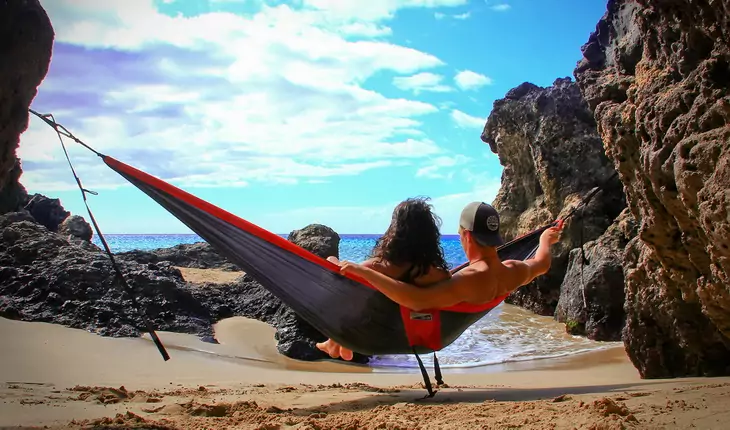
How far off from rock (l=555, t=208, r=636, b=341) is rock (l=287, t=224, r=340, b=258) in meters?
3.09

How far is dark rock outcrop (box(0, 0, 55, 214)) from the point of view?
276cm

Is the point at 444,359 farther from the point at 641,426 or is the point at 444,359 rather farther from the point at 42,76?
the point at 42,76

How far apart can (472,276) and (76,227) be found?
1524 cm

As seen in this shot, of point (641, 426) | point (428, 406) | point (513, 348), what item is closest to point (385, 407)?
point (428, 406)

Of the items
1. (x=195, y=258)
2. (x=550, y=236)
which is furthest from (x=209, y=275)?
(x=550, y=236)

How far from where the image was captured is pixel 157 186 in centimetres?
327

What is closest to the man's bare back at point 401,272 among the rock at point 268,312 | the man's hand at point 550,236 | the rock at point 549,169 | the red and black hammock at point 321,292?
the red and black hammock at point 321,292

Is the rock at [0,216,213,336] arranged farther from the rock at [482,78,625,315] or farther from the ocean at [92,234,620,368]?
the rock at [482,78,625,315]

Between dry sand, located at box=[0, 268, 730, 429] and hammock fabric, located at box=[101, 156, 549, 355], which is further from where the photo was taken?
hammock fabric, located at box=[101, 156, 549, 355]

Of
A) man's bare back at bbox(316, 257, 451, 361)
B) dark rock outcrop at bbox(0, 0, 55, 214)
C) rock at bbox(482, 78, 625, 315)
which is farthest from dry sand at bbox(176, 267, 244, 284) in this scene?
man's bare back at bbox(316, 257, 451, 361)

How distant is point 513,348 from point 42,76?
559 cm

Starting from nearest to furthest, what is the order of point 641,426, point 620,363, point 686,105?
point 641,426 → point 686,105 → point 620,363

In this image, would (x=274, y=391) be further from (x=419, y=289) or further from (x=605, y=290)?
(x=605, y=290)

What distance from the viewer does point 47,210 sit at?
16.0m
